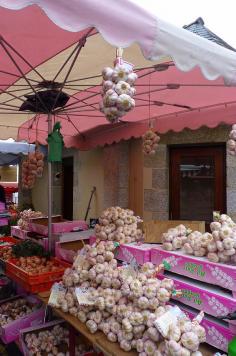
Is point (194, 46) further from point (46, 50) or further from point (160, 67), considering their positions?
point (46, 50)

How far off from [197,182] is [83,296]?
357 centimetres

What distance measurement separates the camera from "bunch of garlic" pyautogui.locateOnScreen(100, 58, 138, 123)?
191 centimetres

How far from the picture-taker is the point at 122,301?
1.96 metres

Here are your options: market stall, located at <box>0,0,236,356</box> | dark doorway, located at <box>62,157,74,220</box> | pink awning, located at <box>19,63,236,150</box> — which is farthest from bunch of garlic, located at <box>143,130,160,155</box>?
dark doorway, located at <box>62,157,74,220</box>

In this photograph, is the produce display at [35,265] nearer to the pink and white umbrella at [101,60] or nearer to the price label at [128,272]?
the price label at [128,272]

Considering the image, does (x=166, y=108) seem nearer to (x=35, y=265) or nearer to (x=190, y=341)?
(x=35, y=265)

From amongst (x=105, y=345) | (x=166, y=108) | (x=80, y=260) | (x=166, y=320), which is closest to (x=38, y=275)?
(x=80, y=260)

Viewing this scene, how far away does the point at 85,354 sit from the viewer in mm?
2574

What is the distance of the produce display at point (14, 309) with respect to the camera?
10.8ft

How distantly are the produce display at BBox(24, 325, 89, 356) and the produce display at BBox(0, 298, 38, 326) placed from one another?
0.56 metres

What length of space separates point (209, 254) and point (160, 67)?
1.64m

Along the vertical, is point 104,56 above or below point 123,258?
above

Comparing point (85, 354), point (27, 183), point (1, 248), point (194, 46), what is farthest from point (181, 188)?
point (194, 46)

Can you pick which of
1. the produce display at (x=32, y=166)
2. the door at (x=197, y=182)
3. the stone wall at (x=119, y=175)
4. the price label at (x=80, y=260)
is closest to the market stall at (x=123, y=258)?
the price label at (x=80, y=260)
